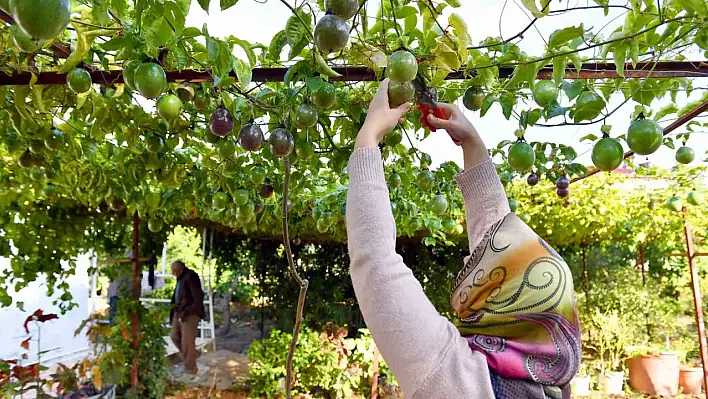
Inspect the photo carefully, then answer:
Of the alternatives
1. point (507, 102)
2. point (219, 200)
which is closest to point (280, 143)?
point (507, 102)

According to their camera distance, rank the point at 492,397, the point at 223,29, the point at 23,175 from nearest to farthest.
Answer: the point at 492,397, the point at 223,29, the point at 23,175

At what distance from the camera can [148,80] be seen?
1250mm

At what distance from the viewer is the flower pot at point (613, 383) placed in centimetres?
593

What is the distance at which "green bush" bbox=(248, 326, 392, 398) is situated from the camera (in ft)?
18.4

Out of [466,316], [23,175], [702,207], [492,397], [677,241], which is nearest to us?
[492,397]

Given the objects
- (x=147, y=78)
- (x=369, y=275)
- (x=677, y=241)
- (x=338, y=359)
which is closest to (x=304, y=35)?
(x=147, y=78)

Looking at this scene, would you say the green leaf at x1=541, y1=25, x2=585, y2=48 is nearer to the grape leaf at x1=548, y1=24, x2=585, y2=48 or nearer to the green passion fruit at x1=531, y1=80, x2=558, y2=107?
the grape leaf at x1=548, y1=24, x2=585, y2=48

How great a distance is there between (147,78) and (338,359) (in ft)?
16.1

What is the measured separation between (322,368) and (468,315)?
192 inches

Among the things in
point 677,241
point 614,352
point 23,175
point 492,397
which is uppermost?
point 23,175

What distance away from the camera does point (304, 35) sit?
123 cm

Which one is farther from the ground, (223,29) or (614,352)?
(223,29)

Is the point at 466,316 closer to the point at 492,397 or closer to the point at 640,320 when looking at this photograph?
the point at 492,397

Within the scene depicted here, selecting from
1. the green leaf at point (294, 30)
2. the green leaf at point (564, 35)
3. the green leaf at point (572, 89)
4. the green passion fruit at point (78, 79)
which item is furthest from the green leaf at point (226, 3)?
the green leaf at point (572, 89)
